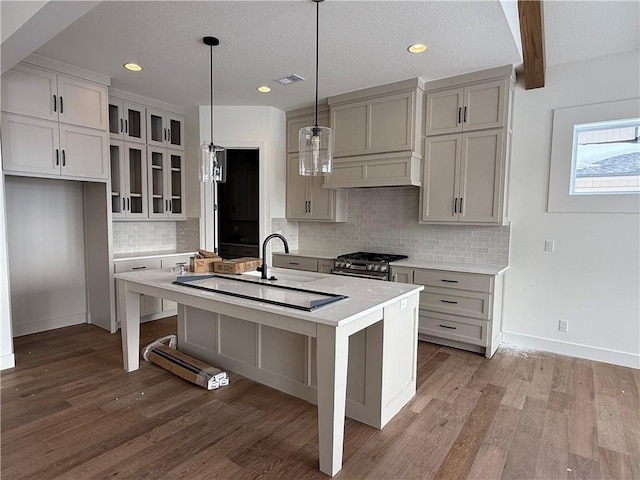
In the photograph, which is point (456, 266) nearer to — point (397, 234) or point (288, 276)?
point (397, 234)

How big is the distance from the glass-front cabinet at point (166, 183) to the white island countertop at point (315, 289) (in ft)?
6.34

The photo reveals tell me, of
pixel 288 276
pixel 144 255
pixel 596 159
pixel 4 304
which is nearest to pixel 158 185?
pixel 144 255

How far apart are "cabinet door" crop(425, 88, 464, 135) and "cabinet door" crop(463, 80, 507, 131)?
0.07m

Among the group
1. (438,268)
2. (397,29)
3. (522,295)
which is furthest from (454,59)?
(522,295)

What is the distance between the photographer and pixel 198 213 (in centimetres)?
497

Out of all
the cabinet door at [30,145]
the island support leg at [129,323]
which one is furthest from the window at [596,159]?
the cabinet door at [30,145]

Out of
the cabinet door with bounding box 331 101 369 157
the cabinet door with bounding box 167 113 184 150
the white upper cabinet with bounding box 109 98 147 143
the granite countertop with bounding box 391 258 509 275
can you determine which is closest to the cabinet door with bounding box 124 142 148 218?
the white upper cabinet with bounding box 109 98 147 143

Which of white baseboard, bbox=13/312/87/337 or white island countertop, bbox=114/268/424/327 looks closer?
white island countertop, bbox=114/268/424/327

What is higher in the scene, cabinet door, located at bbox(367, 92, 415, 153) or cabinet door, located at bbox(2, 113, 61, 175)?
cabinet door, located at bbox(367, 92, 415, 153)

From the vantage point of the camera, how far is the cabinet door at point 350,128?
423cm

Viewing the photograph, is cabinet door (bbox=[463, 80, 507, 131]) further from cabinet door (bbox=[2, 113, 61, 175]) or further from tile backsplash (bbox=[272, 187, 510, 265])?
cabinet door (bbox=[2, 113, 61, 175])

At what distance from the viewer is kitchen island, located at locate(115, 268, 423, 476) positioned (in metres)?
1.90

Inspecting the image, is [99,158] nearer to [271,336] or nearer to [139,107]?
[139,107]

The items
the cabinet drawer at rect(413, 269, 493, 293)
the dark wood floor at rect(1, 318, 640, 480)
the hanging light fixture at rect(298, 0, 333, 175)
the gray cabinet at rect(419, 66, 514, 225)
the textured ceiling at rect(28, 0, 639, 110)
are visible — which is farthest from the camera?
the gray cabinet at rect(419, 66, 514, 225)
